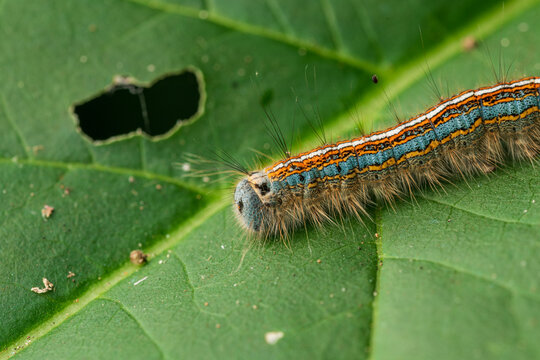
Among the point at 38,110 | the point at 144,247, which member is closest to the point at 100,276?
the point at 144,247

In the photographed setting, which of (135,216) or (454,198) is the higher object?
(135,216)

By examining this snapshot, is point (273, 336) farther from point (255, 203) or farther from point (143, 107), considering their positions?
point (143, 107)

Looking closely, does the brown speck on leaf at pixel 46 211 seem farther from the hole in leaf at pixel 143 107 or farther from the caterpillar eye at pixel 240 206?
the caterpillar eye at pixel 240 206

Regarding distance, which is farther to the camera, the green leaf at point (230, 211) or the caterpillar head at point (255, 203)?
the caterpillar head at point (255, 203)

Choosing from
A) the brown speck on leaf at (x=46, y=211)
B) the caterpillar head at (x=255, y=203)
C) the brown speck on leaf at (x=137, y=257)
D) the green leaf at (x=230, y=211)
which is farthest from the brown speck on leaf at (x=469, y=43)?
the brown speck on leaf at (x=46, y=211)

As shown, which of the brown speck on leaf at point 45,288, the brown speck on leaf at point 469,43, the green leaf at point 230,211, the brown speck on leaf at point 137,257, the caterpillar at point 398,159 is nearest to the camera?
the green leaf at point 230,211

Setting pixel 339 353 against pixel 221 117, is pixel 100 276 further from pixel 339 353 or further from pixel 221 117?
pixel 339 353
